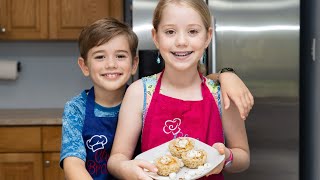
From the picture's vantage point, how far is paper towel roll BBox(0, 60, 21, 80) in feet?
10.8

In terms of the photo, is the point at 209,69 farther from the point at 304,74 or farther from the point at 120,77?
the point at 120,77

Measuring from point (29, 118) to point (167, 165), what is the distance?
6.50 feet

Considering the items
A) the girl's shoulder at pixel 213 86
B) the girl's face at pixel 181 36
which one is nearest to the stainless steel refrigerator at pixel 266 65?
the girl's shoulder at pixel 213 86

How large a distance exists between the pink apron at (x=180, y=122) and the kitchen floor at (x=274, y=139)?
880 millimetres

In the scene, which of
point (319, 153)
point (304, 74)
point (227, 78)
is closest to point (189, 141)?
point (227, 78)

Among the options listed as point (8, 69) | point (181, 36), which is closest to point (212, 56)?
point (181, 36)

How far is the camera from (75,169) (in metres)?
1.24

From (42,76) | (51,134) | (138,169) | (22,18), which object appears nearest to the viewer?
(138,169)

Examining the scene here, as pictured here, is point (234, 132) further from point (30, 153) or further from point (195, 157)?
point (30, 153)

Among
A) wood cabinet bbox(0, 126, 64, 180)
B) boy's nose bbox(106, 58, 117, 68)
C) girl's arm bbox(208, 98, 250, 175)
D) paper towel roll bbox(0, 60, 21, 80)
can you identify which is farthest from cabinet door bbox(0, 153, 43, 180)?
girl's arm bbox(208, 98, 250, 175)

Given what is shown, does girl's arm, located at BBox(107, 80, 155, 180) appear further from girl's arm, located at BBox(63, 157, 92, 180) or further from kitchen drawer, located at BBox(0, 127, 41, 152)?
kitchen drawer, located at BBox(0, 127, 41, 152)

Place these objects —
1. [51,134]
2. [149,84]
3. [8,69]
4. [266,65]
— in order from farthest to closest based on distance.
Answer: [8,69]
[51,134]
[266,65]
[149,84]

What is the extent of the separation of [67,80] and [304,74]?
1.87 meters

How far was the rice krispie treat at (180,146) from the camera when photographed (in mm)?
1153
